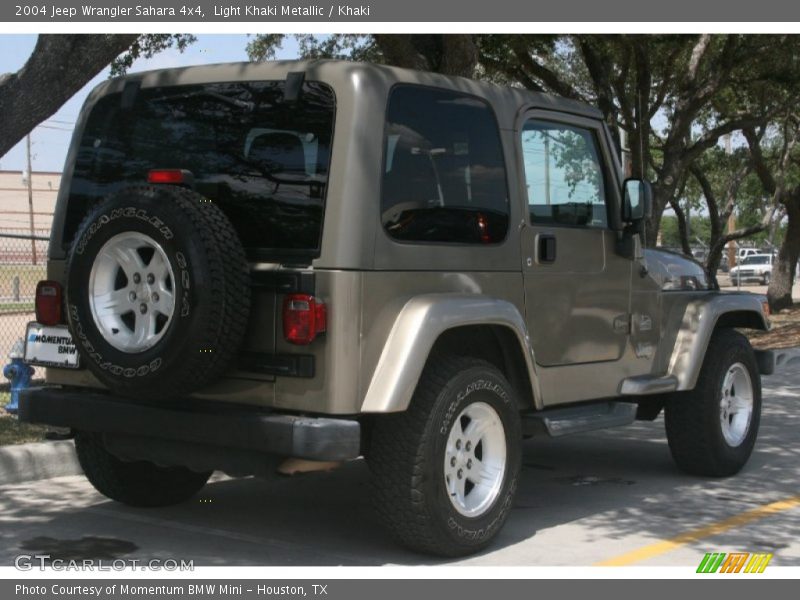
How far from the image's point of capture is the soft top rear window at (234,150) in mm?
5539

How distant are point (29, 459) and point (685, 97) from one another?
1478 cm

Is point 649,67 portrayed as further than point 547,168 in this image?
Yes

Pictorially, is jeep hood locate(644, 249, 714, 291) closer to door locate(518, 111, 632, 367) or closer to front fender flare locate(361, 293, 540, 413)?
door locate(518, 111, 632, 367)

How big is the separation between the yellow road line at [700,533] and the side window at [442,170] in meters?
1.74

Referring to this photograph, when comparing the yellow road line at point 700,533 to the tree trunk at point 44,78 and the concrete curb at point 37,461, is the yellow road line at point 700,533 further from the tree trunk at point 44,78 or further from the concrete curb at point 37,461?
the tree trunk at point 44,78

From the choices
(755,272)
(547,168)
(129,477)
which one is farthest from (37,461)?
(755,272)

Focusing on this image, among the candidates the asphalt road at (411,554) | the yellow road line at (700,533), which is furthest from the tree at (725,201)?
the yellow road line at (700,533)

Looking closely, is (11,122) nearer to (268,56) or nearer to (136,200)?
(136,200)

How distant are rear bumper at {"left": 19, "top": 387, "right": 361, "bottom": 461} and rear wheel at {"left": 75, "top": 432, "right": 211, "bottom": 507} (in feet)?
1.40

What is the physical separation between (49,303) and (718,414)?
4.29 metres

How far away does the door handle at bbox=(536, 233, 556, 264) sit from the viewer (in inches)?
256

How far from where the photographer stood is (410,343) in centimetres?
541

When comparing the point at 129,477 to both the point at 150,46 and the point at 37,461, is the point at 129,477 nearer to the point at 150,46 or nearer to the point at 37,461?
the point at 37,461

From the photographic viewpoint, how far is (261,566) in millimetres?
5590
